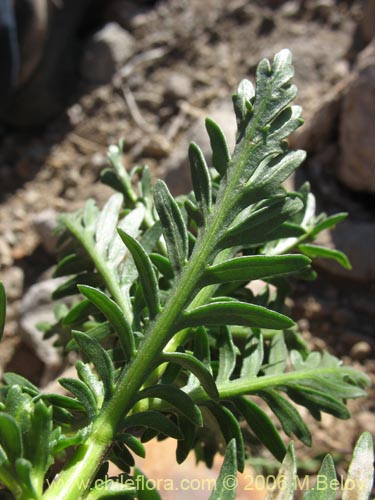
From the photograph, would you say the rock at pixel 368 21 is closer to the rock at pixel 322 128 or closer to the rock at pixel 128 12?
the rock at pixel 322 128

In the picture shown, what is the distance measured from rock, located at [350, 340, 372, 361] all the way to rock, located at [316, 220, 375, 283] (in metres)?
0.25

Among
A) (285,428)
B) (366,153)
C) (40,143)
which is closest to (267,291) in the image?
(285,428)

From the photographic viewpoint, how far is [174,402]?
93cm

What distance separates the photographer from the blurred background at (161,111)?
2.31 meters

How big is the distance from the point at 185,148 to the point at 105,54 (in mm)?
927

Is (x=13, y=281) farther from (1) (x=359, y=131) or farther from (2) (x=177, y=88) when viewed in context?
(1) (x=359, y=131)

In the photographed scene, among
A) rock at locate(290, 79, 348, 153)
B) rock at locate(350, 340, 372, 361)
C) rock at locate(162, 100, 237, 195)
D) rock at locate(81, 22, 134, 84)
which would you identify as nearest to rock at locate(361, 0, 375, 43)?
rock at locate(290, 79, 348, 153)

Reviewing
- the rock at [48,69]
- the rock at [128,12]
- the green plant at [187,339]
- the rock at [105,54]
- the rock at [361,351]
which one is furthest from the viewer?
the rock at [128,12]

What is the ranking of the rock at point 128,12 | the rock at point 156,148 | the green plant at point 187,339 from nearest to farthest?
the green plant at point 187,339 → the rock at point 156,148 → the rock at point 128,12

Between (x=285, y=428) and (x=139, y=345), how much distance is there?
0.33 metres

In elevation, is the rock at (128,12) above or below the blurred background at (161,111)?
above

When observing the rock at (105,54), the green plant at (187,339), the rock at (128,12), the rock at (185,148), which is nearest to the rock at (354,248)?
the rock at (185,148)

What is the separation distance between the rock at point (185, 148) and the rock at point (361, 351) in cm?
86

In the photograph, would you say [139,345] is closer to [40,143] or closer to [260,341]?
[260,341]
